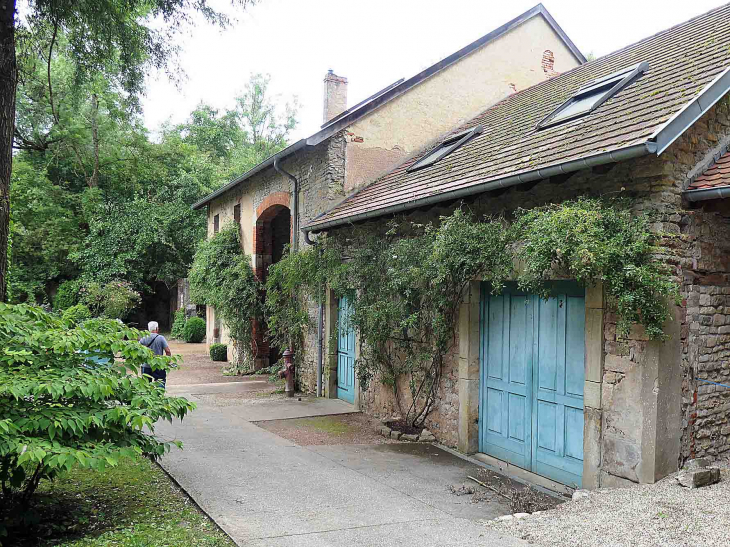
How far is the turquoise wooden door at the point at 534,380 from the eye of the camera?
614cm

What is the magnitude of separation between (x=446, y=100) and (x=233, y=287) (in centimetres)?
687

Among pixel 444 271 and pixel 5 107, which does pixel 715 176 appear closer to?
pixel 444 271

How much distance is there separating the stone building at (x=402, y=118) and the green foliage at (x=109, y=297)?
10.1 meters

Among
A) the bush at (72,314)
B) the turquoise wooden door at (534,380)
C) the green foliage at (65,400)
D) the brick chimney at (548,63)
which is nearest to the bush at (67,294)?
the brick chimney at (548,63)

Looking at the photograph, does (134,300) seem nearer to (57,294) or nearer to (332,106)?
(57,294)

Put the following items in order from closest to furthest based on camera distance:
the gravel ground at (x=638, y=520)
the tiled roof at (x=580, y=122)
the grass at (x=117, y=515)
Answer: the gravel ground at (x=638, y=520), the grass at (x=117, y=515), the tiled roof at (x=580, y=122)

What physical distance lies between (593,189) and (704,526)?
320 cm

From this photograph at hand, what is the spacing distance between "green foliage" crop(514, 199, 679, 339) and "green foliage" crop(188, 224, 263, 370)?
9973mm

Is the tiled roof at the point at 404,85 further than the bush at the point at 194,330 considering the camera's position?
No

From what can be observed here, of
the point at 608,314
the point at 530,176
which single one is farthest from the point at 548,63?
the point at 608,314

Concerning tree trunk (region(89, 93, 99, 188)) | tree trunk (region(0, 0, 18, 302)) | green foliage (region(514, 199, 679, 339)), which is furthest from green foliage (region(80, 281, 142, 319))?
green foliage (region(514, 199, 679, 339))

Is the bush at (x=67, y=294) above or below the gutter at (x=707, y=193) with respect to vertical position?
below

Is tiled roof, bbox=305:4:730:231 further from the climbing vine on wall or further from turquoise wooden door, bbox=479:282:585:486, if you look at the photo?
turquoise wooden door, bbox=479:282:585:486

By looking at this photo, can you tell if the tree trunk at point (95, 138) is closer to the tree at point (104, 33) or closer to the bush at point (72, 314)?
the tree at point (104, 33)
